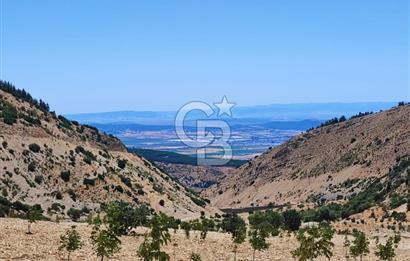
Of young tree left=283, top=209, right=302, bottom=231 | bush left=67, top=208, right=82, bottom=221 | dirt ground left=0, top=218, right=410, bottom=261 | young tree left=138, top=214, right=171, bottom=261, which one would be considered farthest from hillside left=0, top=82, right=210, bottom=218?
young tree left=138, top=214, right=171, bottom=261

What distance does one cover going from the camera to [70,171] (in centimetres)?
6391

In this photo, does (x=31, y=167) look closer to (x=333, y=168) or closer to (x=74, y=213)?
(x=74, y=213)

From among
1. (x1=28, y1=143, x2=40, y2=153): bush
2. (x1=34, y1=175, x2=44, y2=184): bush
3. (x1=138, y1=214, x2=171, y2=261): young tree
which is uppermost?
(x1=28, y1=143, x2=40, y2=153): bush

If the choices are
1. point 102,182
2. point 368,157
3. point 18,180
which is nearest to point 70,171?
point 102,182

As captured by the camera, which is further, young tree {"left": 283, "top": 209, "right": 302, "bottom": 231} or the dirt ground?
young tree {"left": 283, "top": 209, "right": 302, "bottom": 231}

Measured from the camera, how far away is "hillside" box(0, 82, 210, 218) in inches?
2173

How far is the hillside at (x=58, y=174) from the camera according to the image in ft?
181

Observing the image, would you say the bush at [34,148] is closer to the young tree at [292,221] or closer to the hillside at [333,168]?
the young tree at [292,221]

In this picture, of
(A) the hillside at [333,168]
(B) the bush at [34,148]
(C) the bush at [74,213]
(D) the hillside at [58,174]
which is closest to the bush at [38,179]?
(D) the hillside at [58,174]

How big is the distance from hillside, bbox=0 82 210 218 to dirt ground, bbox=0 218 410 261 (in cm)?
1544

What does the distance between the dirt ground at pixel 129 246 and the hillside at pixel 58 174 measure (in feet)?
50.7

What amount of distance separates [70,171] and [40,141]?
763 cm

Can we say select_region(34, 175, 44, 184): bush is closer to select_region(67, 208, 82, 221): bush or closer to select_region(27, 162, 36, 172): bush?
select_region(27, 162, 36, 172): bush

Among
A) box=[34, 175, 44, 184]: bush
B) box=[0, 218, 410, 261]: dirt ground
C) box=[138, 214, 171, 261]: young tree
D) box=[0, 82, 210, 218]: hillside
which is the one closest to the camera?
box=[138, 214, 171, 261]: young tree
